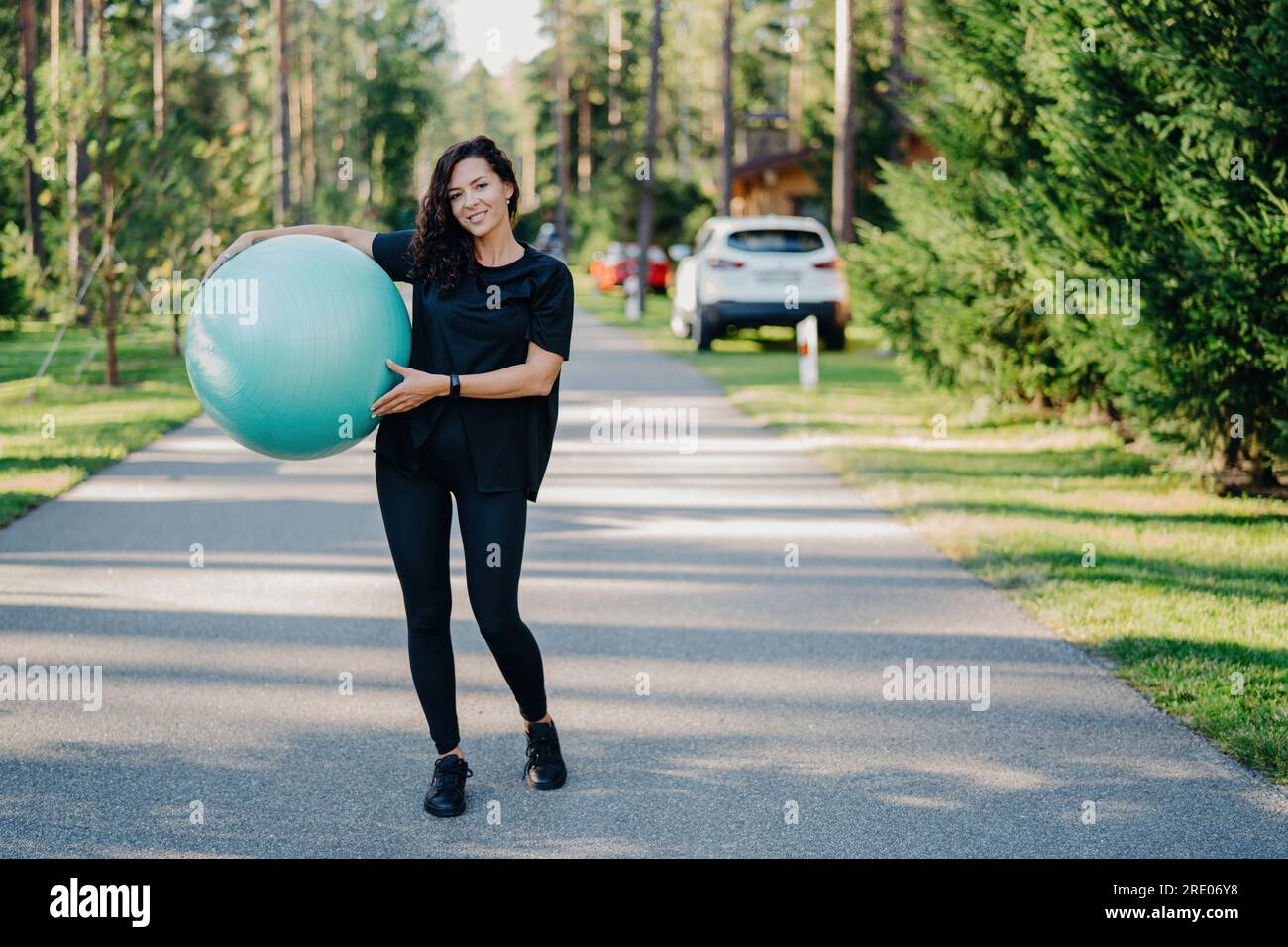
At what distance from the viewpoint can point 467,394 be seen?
443 centimetres

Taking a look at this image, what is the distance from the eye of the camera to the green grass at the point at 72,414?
36.7ft

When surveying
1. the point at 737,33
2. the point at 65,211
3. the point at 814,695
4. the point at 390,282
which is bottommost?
the point at 814,695

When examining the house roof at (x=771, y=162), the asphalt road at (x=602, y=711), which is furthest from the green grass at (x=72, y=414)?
the house roof at (x=771, y=162)

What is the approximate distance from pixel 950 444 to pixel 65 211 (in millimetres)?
11358

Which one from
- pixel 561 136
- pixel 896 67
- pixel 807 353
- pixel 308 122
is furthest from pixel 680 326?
pixel 308 122

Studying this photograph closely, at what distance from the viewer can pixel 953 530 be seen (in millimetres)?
9242

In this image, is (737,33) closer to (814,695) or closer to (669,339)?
(669,339)

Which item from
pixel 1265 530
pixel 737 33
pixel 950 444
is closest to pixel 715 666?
pixel 1265 530

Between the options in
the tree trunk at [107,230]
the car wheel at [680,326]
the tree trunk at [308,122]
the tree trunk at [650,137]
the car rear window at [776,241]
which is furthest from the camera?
the tree trunk at [308,122]

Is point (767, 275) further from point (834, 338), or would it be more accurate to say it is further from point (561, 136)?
point (561, 136)

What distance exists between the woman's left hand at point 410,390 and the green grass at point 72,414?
19.4 ft

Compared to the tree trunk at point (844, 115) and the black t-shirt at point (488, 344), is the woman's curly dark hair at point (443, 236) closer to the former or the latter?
the black t-shirt at point (488, 344)

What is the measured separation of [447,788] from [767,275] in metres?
18.4

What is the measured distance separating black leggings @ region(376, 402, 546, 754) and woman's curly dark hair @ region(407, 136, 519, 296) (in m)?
0.40
